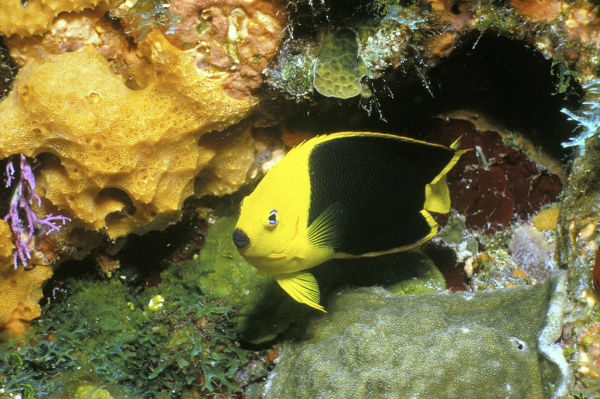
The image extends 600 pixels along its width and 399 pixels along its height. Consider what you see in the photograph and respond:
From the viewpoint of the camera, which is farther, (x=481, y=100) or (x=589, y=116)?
(x=481, y=100)

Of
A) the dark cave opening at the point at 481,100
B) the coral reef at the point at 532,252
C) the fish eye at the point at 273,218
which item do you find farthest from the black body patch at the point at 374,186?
the coral reef at the point at 532,252

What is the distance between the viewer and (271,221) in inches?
86.1

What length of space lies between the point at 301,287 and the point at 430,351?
83cm

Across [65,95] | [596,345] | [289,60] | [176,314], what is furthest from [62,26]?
[596,345]

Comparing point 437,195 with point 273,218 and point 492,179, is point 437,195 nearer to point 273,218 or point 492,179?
point 492,179

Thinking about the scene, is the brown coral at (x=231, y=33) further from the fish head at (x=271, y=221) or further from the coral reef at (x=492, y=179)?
the coral reef at (x=492, y=179)

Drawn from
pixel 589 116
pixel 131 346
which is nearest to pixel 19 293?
pixel 131 346

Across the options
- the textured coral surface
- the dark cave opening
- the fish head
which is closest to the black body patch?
the fish head

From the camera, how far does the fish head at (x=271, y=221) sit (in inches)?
85.1

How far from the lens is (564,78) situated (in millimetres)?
2834

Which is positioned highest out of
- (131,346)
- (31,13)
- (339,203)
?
(31,13)

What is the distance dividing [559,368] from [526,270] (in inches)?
60.6

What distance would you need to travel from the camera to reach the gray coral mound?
228 cm

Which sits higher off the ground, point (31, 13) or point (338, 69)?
point (31, 13)
